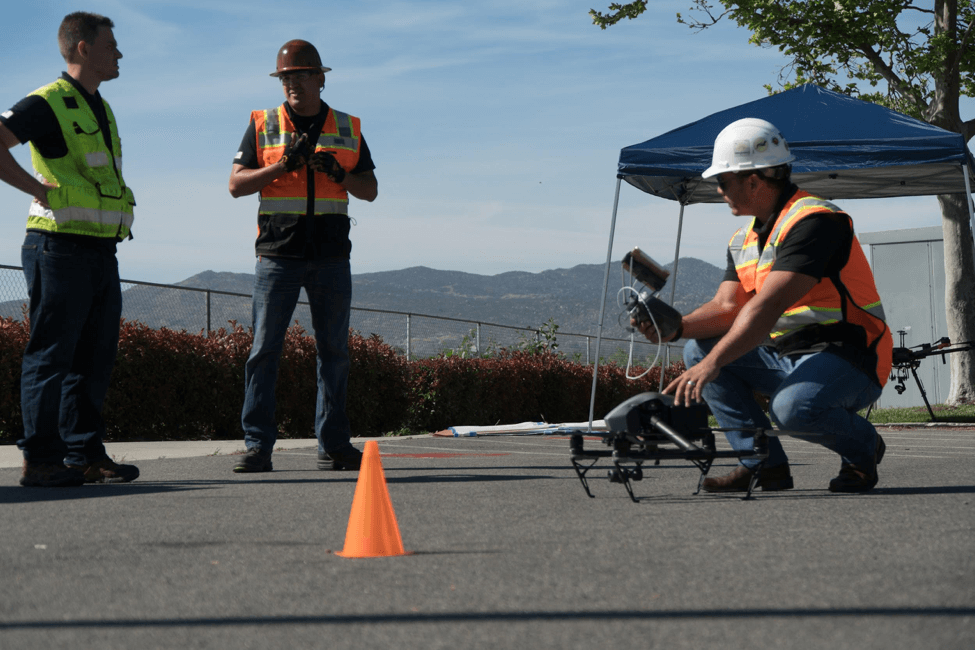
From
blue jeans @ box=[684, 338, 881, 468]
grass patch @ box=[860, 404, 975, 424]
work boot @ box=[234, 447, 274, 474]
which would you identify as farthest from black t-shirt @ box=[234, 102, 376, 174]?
grass patch @ box=[860, 404, 975, 424]

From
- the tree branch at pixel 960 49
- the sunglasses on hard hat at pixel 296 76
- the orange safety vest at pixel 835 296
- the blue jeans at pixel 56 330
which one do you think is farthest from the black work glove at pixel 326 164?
the tree branch at pixel 960 49

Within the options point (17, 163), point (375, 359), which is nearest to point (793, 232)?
point (17, 163)

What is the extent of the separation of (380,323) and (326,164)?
968cm

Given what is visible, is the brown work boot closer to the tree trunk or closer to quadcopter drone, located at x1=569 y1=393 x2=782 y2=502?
quadcopter drone, located at x1=569 y1=393 x2=782 y2=502

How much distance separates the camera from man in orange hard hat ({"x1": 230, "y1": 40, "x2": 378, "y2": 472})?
585 cm

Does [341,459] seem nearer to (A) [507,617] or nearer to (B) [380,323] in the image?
(A) [507,617]

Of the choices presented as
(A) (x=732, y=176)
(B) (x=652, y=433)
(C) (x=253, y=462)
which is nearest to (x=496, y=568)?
(B) (x=652, y=433)

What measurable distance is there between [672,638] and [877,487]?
3159 millimetres

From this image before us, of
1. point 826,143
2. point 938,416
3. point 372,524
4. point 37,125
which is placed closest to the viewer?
point 372,524

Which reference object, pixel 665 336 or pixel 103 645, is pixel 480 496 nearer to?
pixel 665 336

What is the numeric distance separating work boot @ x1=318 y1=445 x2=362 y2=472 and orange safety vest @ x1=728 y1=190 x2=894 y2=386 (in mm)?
2606

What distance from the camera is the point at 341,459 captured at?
6.05 metres

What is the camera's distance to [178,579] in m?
2.79

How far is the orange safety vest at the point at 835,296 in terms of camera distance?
447cm
